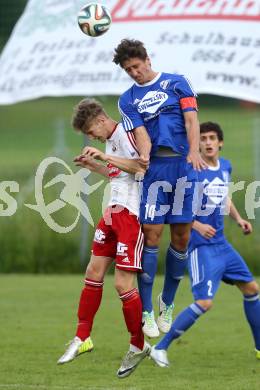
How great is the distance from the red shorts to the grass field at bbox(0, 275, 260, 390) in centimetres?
104

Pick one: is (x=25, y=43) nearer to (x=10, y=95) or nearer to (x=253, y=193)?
(x=10, y=95)

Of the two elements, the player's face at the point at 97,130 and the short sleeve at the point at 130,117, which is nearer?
the player's face at the point at 97,130

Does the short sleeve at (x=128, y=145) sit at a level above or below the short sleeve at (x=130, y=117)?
below

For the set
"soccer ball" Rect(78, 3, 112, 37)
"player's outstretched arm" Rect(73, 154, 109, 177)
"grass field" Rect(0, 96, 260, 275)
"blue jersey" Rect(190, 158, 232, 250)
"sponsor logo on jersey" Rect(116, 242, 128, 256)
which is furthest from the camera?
"grass field" Rect(0, 96, 260, 275)

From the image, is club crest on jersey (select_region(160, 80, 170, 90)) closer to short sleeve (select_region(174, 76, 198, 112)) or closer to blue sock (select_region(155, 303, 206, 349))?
short sleeve (select_region(174, 76, 198, 112))

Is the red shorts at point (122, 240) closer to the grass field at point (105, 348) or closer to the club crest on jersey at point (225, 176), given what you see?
the grass field at point (105, 348)

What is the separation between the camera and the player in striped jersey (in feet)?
29.2

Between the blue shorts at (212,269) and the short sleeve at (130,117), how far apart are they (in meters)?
1.52

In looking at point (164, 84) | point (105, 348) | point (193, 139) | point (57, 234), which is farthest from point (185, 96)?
point (57, 234)

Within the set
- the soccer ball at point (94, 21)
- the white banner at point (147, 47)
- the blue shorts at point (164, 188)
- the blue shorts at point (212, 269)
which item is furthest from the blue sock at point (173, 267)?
the white banner at point (147, 47)

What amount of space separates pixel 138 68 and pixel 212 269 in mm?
2016

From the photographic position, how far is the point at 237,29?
16.2 meters

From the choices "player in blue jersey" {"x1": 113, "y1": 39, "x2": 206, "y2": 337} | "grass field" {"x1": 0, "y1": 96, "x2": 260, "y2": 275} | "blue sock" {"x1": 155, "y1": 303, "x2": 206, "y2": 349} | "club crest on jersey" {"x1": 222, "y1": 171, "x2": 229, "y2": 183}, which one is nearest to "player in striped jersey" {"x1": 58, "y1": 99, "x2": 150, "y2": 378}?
"player in blue jersey" {"x1": 113, "y1": 39, "x2": 206, "y2": 337}

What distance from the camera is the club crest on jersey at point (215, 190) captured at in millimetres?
10102
